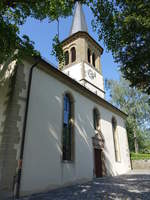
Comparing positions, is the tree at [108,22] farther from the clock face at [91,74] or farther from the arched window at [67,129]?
the clock face at [91,74]

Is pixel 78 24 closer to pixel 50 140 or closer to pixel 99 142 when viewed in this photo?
pixel 99 142

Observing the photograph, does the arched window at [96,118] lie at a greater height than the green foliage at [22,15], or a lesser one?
lesser

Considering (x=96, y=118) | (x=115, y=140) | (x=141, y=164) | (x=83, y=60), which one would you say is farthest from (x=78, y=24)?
(x=141, y=164)

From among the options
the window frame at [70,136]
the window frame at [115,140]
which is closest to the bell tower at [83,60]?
the window frame at [115,140]

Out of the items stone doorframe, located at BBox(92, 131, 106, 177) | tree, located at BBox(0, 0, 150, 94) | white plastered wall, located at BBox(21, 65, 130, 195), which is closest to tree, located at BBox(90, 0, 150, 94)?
tree, located at BBox(0, 0, 150, 94)

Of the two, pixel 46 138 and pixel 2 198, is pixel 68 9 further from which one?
pixel 2 198

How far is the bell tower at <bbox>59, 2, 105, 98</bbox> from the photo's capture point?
17.1 meters

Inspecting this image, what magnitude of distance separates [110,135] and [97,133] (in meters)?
2.47

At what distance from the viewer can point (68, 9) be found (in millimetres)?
6434

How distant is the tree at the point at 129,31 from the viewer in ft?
20.2

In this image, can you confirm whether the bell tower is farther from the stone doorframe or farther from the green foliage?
the green foliage

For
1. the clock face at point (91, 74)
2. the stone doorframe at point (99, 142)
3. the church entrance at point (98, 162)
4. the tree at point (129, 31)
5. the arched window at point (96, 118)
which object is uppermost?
the clock face at point (91, 74)

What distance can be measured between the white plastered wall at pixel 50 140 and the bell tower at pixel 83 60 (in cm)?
560

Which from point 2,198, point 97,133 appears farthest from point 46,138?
point 97,133
